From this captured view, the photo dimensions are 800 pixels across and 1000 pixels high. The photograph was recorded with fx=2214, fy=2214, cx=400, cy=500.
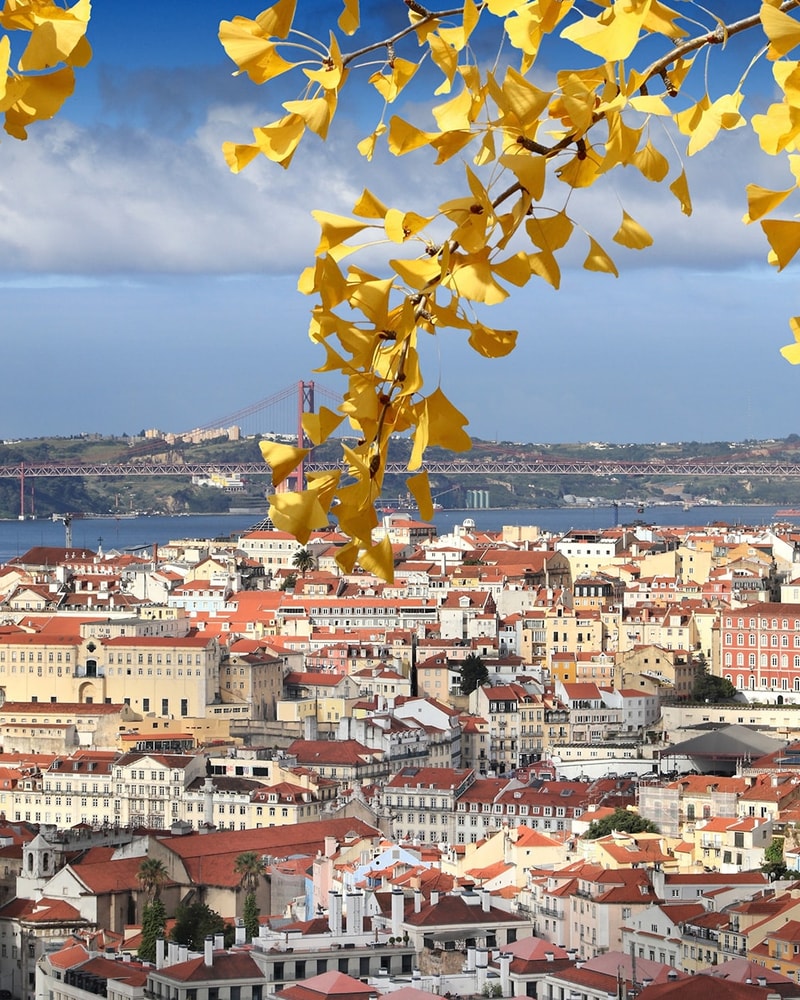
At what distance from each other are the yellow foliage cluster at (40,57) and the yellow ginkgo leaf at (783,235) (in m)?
0.36

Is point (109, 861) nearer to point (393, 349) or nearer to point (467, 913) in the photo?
point (467, 913)

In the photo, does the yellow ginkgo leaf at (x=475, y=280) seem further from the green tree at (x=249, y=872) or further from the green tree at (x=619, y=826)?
the green tree at (x=619, y=826)

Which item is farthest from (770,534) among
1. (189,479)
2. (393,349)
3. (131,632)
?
(189,479)

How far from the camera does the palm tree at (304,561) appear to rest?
33.4m

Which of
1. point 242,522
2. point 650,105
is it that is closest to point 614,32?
point 650,105

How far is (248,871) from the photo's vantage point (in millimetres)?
18109

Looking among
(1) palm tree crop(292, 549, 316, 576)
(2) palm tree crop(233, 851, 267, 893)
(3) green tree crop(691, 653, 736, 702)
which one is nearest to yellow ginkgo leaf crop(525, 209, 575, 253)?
(2) palm tree crop(233, 851, 267, 893)

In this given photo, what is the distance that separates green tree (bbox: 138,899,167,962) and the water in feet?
164

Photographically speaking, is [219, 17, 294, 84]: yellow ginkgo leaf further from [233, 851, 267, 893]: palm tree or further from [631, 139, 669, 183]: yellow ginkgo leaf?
[233, 851, 267, 893]: palm tree

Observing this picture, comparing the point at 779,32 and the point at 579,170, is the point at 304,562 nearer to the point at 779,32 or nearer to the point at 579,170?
the point at 579,170

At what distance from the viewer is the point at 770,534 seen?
38844 millimetres

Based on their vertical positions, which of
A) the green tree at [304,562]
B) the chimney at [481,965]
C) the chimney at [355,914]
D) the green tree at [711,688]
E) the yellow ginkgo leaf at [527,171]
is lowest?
the chimney at [481,965]

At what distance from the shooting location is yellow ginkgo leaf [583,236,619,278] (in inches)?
45.0

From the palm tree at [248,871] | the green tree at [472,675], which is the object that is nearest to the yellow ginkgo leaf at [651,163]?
the palm tree at [248,871]
